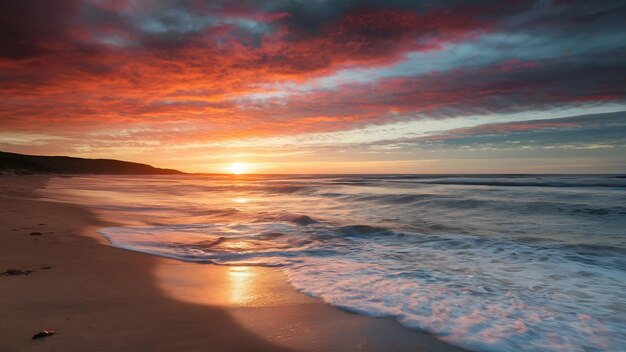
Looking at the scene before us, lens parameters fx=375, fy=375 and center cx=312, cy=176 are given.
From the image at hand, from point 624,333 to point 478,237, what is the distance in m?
5.96

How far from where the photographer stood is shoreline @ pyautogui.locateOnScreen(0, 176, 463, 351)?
11.4 feet

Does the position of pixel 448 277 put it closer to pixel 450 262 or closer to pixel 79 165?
pixel 450 262

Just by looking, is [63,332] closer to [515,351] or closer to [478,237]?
[515,351]

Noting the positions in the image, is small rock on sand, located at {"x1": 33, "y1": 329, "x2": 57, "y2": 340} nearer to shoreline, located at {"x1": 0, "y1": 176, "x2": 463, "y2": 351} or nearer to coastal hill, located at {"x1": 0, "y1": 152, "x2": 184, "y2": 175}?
shoreline, located at {"x1": 0, "y1": 176, "x2": 463, "y2": 351}

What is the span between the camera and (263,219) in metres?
13.5

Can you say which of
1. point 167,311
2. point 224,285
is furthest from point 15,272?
point 224,285

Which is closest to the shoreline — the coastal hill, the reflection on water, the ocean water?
the reflection on water

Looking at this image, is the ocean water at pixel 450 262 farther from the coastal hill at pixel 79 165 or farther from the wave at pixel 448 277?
the coastal hill at pixel 79 165

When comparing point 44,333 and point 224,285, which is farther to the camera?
point 224,285

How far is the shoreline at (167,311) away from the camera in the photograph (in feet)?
11.4

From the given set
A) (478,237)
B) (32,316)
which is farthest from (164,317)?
(478,237)

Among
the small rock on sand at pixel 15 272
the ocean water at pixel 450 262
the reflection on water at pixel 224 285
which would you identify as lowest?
the ocean water at pixel 450 262

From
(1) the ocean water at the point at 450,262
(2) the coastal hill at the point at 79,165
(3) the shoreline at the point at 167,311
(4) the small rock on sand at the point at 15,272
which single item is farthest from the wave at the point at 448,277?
(2) the coastal hill at the point at 79,165

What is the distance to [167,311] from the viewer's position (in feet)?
13.9
